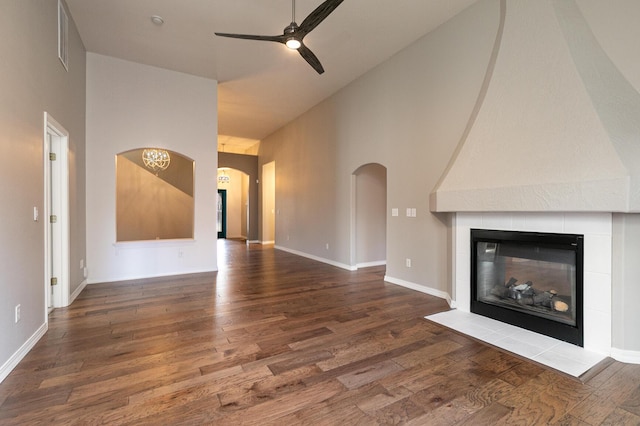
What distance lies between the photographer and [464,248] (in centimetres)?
362

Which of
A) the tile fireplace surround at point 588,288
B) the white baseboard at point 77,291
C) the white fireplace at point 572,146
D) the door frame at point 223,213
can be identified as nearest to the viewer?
the white fireplace at point 572,146

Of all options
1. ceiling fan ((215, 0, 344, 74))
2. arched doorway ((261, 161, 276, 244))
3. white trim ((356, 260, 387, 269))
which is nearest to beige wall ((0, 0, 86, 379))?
ceiling fan ((215, 0, 344, 74))

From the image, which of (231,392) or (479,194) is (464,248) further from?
(231,392)

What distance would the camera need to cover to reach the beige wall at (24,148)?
7.43 ft

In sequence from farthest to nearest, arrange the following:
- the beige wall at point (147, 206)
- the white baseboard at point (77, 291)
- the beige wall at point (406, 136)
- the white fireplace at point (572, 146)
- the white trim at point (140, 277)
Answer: the beige wall at point (147, 206) < the white trim at point (140, 277) < the white baseboard at point (77, 291) < the beige wall at point (406, 136) < the white fireplace at point (572, 146)

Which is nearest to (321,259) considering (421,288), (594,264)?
(421,288)

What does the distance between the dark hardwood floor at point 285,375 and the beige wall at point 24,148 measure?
0.37 meters

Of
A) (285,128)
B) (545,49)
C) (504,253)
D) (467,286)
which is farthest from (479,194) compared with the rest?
(285,128)

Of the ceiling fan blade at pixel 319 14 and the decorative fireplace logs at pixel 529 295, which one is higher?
the ceiling fan blade at pixel 319 14

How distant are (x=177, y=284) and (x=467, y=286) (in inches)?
168

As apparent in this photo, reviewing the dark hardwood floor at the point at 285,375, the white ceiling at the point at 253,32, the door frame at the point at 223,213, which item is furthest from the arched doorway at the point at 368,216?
the door frame at the point at 223,213

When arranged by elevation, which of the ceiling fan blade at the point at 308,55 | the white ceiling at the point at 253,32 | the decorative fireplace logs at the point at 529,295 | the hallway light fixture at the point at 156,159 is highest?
the white ceiling at the point at 253,32

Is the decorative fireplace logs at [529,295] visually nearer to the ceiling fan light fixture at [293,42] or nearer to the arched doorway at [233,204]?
the ceiling fan light fixture at [293,42]

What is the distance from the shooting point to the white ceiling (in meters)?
3.71
